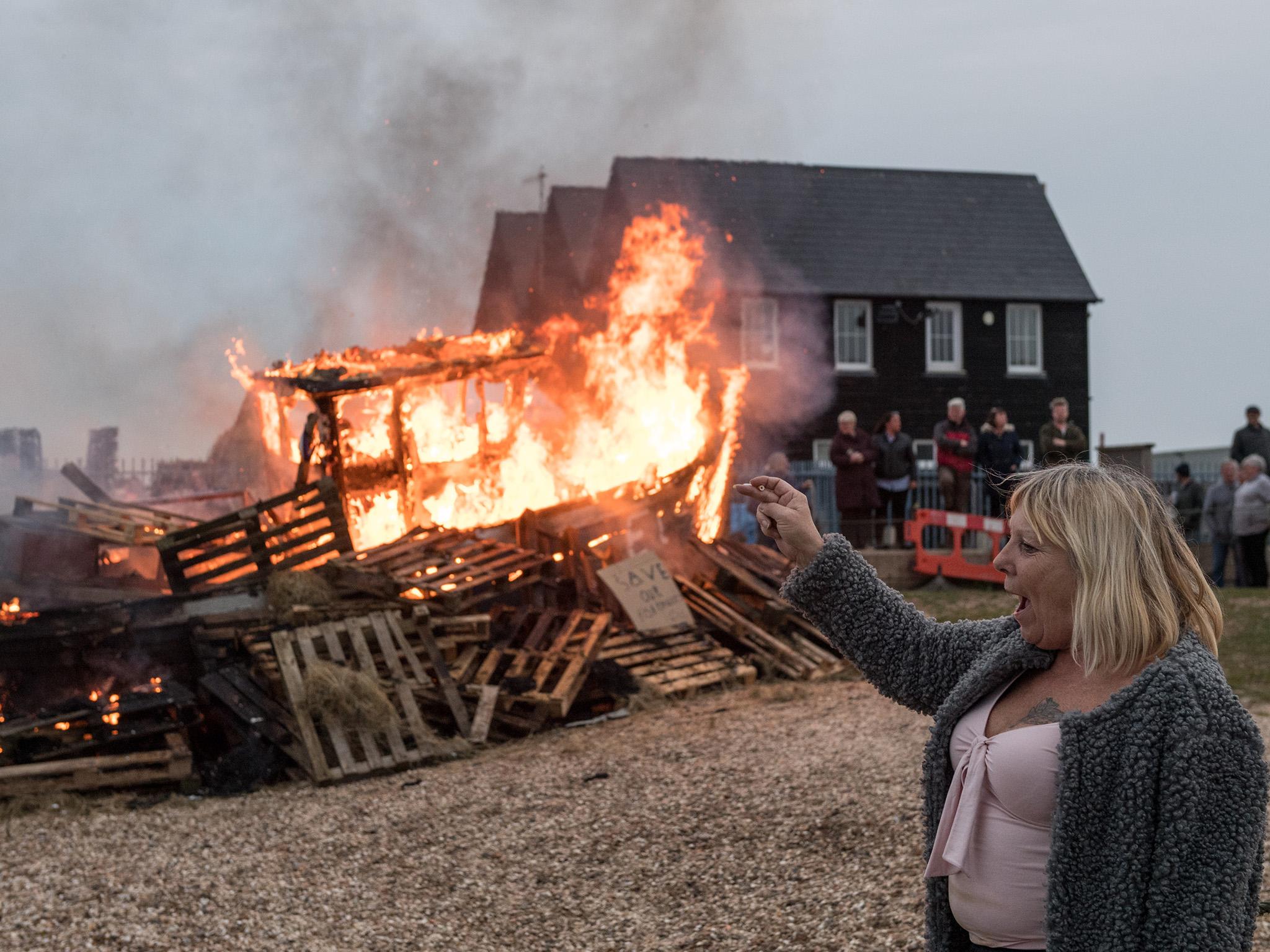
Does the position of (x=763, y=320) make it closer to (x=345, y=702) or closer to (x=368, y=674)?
(x=368, y=674)

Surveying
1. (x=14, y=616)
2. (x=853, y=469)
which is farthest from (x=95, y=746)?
(x=853, y=469)

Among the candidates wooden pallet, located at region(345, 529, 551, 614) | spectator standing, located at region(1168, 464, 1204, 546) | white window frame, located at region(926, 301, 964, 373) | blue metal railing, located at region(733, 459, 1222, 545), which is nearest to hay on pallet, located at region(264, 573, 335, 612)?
wooden pallet, located at region(345, 529, 551, 614)

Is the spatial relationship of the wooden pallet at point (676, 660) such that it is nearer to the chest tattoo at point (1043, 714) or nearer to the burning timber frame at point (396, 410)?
the burning timber frame at point (396, 410)

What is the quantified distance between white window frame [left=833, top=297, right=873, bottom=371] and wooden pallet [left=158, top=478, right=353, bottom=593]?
1837 centimetres

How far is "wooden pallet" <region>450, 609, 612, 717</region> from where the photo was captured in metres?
9.10

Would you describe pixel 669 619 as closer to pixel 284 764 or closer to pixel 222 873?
pixel 284 764

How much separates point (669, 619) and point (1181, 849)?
342 inches

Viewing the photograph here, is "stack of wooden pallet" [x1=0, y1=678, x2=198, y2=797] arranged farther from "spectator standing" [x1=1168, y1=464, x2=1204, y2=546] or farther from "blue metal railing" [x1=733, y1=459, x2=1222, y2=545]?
"spectator standing" [x1=1168, y1=464, x2=1204, y2=546]

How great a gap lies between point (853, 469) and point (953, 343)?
1365cm

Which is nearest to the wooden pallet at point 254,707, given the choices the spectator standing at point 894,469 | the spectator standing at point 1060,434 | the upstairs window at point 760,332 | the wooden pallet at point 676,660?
the wooden pallet at point 676,660

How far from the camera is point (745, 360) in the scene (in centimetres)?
2678

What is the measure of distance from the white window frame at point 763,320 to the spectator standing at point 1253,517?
42.8 ft

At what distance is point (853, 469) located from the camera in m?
15.8

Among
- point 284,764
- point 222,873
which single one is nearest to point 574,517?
point 284,764
